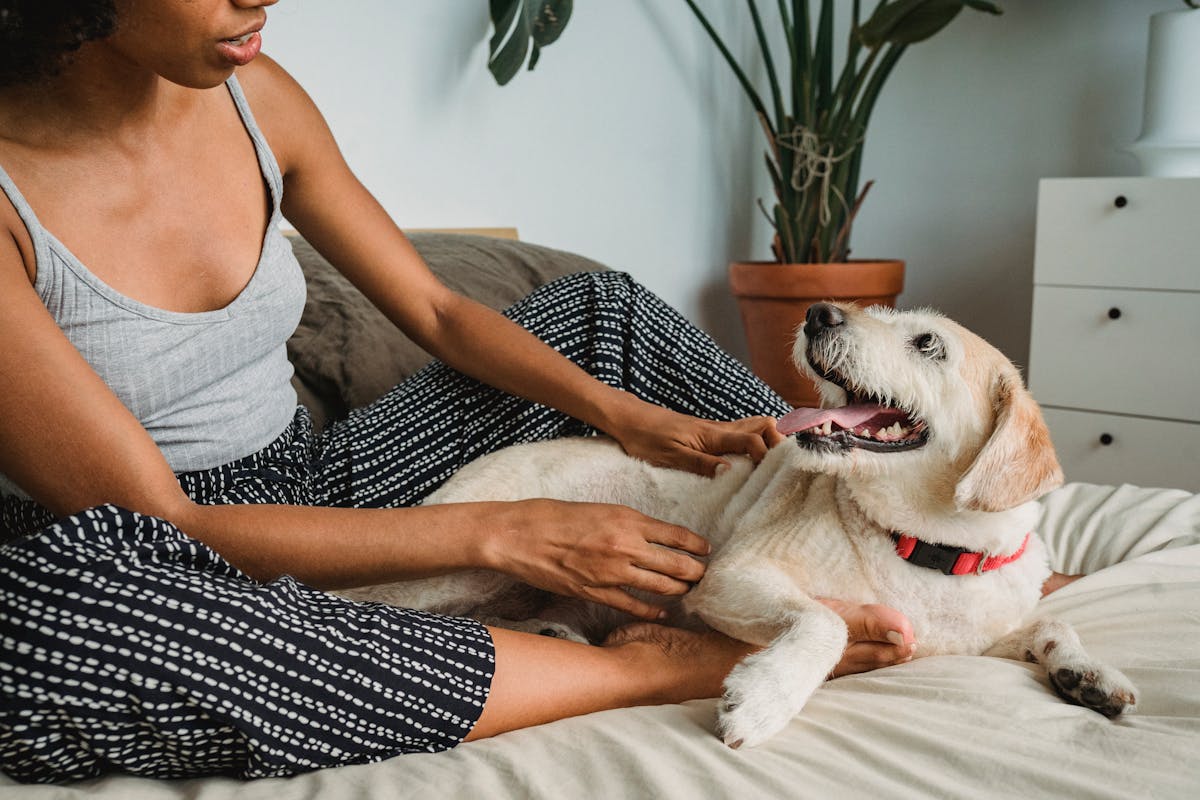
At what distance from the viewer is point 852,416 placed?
1188 millimetres

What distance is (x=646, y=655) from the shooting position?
3.70 feet

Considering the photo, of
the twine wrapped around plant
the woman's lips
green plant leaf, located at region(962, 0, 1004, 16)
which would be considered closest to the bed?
the woman's lips

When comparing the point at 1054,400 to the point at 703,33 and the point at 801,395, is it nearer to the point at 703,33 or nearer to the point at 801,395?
the point at 801,395

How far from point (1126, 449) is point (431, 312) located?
2068 millimetres

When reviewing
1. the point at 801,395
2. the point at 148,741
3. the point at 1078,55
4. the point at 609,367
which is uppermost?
the point at 1078,55

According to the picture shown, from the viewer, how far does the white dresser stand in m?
2.62

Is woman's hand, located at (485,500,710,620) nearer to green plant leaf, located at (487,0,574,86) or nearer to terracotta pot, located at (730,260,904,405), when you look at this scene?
green plant leaf, located at (487,0,574,86)

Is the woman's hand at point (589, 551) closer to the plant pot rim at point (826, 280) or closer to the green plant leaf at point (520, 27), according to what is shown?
the green plant leaf at point (520, 27)

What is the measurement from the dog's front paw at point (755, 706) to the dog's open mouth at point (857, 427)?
10.1 inches

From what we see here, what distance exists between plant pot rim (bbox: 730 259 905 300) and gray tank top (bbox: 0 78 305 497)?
1997 mm

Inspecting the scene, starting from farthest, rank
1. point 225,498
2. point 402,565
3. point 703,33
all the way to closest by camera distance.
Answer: point 703,33 < point 225,498 < point 402,565

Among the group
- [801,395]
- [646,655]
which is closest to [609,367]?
[646,655]

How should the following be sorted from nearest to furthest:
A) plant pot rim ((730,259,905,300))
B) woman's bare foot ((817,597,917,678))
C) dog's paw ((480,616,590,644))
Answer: woman's bare foot ((817,597,917,678)) < dog's paw ((480,616,590,644)) < plant pot rim ((730,259,905,300))

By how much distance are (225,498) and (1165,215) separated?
239 centimetres
